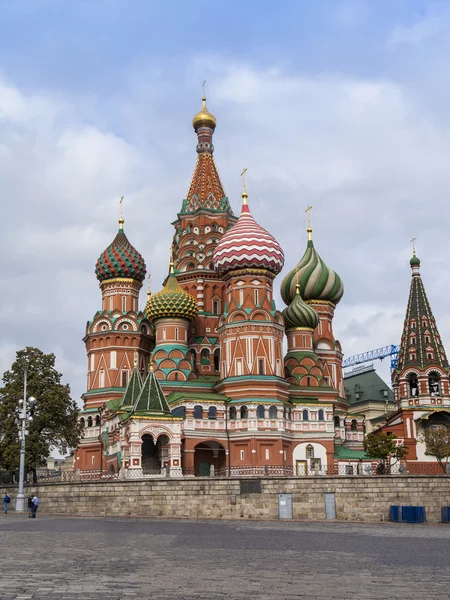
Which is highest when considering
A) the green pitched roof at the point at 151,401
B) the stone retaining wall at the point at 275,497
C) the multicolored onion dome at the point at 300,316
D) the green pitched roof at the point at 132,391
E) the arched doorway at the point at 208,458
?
the multicolored onion dome at the point at 300,316

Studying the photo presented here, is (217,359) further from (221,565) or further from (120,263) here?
(221,565)

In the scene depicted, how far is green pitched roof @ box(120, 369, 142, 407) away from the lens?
5017cm

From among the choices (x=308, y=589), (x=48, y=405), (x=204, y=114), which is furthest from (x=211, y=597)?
(x=204, y=114)

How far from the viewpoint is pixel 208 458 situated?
51.6 m

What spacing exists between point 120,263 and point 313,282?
53.4 feet

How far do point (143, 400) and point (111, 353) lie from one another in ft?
43.2

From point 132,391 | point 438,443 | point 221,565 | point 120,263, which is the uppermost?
point 120,263

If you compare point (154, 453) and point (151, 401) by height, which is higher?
point (151, 401)

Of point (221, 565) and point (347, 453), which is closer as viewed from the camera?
point (221, 565)

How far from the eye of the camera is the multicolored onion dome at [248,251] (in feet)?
177

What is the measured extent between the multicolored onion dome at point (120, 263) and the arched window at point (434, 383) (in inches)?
942

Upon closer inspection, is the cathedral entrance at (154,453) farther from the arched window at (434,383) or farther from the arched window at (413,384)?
the arched window at (434,383)

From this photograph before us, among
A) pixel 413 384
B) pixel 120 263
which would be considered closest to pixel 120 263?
pixel 120 263

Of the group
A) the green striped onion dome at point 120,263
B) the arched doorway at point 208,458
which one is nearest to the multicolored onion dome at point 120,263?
the green striped onion dome at point 120,263
